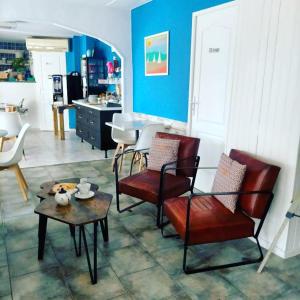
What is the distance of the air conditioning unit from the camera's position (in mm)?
7411

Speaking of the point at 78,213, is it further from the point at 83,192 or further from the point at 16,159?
the point at 16,159

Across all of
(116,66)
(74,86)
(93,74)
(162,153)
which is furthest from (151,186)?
(74,86)

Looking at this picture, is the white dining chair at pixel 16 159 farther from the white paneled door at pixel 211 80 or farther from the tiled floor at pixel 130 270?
the white paneled door at pixel 211 80

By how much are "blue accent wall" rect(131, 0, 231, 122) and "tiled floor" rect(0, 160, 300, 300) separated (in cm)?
195

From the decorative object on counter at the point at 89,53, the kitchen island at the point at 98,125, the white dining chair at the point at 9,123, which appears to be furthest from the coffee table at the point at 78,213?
the decorative object on counter at the point at 89,53

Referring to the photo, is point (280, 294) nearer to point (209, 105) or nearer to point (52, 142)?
point (209, 105)

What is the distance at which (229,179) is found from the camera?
2359 mm

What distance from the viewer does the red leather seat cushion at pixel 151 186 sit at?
2.77 metres

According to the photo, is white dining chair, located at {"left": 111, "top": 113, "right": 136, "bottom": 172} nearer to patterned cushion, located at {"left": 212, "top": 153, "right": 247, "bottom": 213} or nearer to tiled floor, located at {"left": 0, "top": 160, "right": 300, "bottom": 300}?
tiled floor, located at {"left": 0, "top": 160, "right": 300, "bottom": 300}

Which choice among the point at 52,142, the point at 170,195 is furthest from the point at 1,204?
the point at 52,142

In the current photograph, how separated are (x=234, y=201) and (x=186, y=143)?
1.04 metres

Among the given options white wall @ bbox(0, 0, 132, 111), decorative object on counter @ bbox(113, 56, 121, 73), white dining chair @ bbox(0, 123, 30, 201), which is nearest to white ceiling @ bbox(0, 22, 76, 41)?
decorative object on counter @ bbox(113, 56, 121, 73)

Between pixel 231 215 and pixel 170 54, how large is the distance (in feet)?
8.89

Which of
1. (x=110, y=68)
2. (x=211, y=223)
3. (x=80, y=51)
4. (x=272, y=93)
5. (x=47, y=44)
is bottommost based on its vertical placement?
(x=211, y=223)
